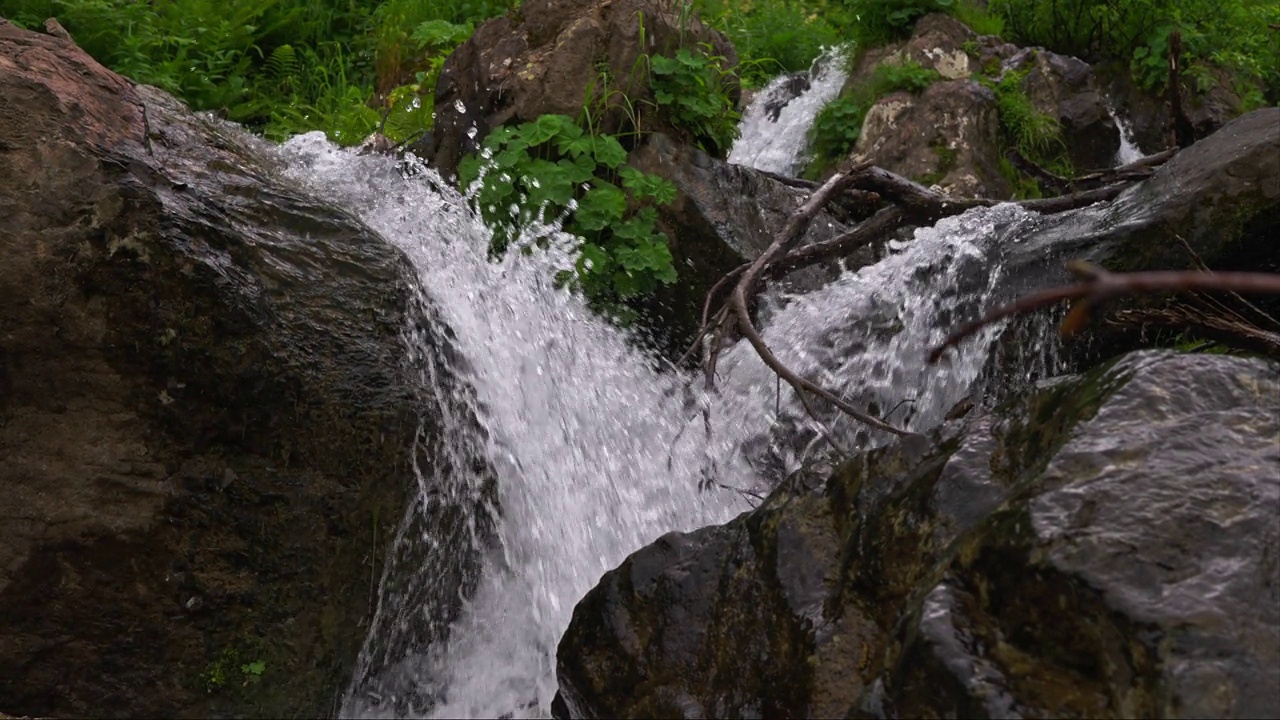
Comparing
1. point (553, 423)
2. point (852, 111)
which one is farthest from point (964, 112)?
point (553, 423)

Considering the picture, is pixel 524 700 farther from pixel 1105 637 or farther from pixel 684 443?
pixel 1105 637

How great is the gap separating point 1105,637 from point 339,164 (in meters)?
4.45

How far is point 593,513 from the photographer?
3.88 metres

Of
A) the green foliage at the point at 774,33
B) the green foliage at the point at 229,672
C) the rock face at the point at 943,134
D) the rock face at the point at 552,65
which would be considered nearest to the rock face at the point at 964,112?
the rock face at the point at 943,134

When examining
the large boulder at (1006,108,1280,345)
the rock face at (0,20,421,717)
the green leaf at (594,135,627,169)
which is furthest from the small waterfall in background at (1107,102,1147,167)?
the rock face at (0,20,421,717)

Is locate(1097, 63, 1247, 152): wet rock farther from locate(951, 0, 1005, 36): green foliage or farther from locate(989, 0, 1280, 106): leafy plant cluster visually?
locate(951, 0, 1005, 36): green foliage

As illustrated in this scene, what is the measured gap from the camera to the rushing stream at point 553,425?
343 cm

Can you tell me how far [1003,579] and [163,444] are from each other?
2.35 m

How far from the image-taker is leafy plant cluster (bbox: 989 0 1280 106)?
7.86 metres

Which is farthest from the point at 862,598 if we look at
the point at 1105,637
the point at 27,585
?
the point at 27,585

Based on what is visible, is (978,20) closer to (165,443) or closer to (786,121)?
(786,121)

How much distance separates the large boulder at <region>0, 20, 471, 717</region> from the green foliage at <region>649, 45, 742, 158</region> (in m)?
2.18

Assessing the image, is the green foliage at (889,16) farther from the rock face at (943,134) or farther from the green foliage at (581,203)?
the green foliage at (581,203)

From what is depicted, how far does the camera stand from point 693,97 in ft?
16.7
